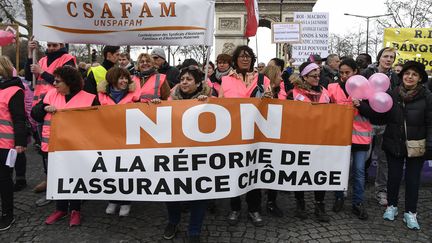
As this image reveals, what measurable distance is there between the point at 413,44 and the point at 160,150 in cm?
686

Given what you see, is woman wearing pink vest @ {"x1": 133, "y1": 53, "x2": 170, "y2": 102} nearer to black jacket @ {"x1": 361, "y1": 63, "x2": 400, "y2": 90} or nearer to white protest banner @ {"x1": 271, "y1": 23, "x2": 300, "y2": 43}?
black jacket @ {"x1": 361, "y1": 63, "x2": 400, "y2": 90}

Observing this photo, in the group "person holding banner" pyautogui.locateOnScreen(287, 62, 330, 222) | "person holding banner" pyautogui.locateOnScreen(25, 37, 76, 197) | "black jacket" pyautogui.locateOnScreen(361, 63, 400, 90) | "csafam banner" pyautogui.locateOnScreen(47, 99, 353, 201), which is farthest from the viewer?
"black jacket" pyautogui.locateOnScreen(361, 63, 400, 90)

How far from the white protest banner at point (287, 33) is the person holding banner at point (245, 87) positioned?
6192 mm

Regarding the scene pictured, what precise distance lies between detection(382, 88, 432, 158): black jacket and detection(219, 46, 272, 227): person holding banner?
4.98 ft

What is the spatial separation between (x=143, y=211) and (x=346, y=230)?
242 cm

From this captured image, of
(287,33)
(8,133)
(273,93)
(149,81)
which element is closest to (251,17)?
(273,93)

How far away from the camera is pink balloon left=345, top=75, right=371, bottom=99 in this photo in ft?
14.1

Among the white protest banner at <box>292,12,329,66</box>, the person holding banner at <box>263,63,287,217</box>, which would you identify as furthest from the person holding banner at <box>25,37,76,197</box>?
the white protest banner at <box>292,12,329,66</box>

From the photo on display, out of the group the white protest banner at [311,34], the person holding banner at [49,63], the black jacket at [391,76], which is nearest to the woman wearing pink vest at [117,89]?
the person holding banner at [49,63]

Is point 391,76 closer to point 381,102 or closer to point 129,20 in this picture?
point 381,102

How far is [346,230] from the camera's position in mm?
4293

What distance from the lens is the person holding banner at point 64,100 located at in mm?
4211

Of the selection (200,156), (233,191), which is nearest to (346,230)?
(233,191)

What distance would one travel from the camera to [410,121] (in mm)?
4383
